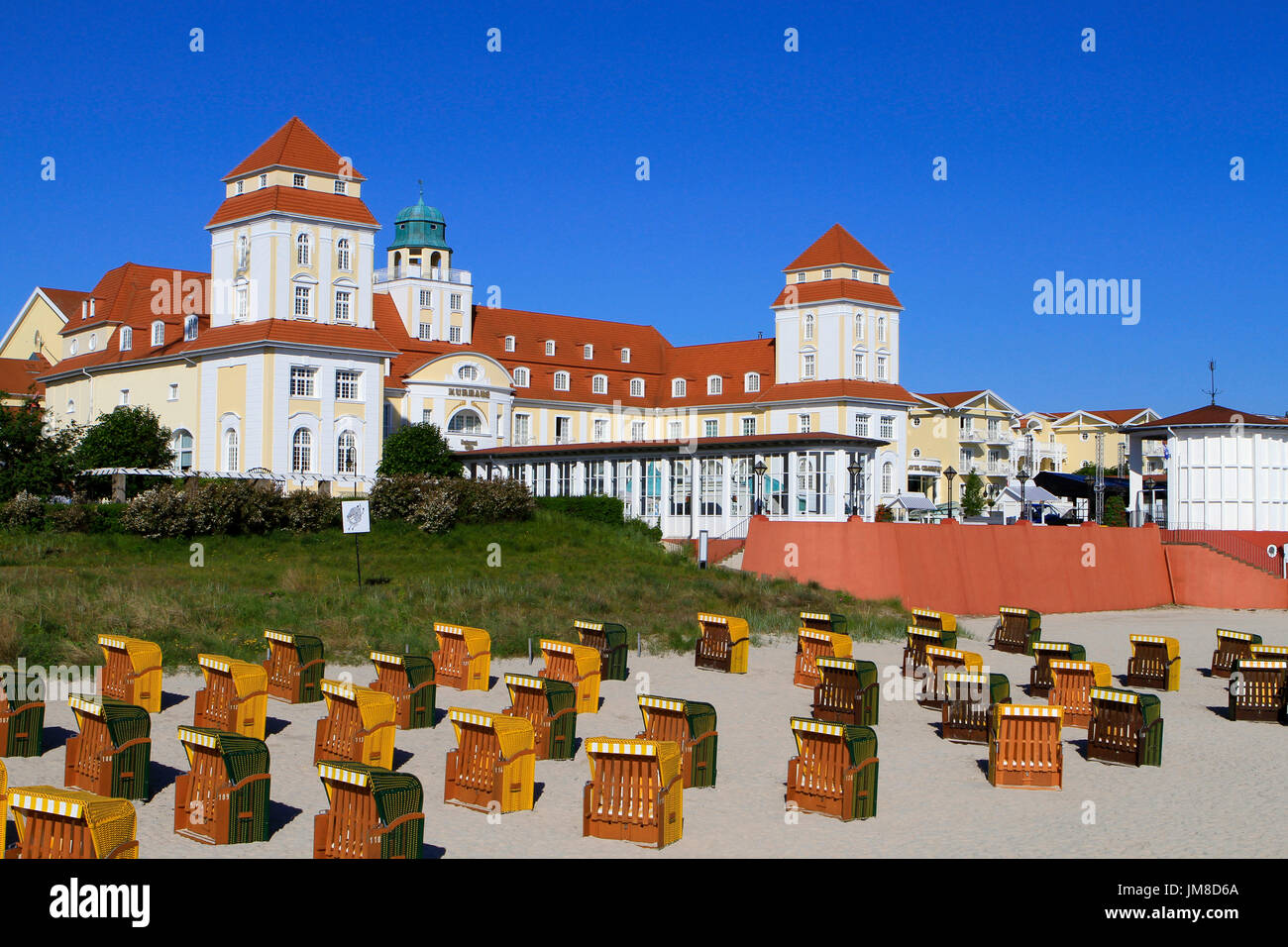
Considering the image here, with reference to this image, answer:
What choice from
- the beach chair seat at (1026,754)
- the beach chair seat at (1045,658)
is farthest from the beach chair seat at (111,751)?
the beach chair seat at (1045,658)

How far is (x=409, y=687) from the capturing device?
17.3 meters

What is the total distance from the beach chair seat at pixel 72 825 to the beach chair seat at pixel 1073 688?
1382cm

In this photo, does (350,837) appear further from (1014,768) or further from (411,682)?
(1014,768)

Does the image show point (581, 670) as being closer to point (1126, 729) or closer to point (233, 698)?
point (233, 698)

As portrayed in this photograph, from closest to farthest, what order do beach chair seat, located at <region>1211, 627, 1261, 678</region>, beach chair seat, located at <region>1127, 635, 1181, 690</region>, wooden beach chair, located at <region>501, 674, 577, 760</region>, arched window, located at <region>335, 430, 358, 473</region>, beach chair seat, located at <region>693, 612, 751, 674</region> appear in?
wooden beach chair, located at <region>501, 674, 577, 760</region>
beach chair seat, located at <region>693, 612, 751, 674</region>
beach chair seat, located at <region>1127, 635, 1181, 690</region>
beach chair seat, located at <region>1211, 627, 1261, 678</region>
arched window, located at <region>335, 430, 358, 473</region>

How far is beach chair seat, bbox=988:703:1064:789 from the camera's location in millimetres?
15062

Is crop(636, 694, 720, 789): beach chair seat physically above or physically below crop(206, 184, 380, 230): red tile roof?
below

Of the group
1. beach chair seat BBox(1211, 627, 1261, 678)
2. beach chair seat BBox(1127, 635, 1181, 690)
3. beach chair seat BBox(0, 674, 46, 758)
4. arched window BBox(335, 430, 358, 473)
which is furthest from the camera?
arched window BBox(335, 430, 358, 473)

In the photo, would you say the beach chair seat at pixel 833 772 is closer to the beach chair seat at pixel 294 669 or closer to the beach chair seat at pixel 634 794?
the beach chair seat at pixel 634 794

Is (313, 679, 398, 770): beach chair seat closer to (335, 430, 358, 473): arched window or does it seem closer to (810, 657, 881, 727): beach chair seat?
(810, 657, 881, 727): beach chair seat

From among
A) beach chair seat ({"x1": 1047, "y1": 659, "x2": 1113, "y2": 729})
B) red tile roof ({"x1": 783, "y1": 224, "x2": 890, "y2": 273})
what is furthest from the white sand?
red tile roof ({"x1": 783, "y1": 224, "x2": 890, "y2": 273})

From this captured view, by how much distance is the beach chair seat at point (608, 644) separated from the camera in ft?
72.7

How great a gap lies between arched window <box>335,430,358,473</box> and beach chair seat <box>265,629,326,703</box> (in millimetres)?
38862

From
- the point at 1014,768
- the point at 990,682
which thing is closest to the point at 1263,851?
the point at 1014,768
